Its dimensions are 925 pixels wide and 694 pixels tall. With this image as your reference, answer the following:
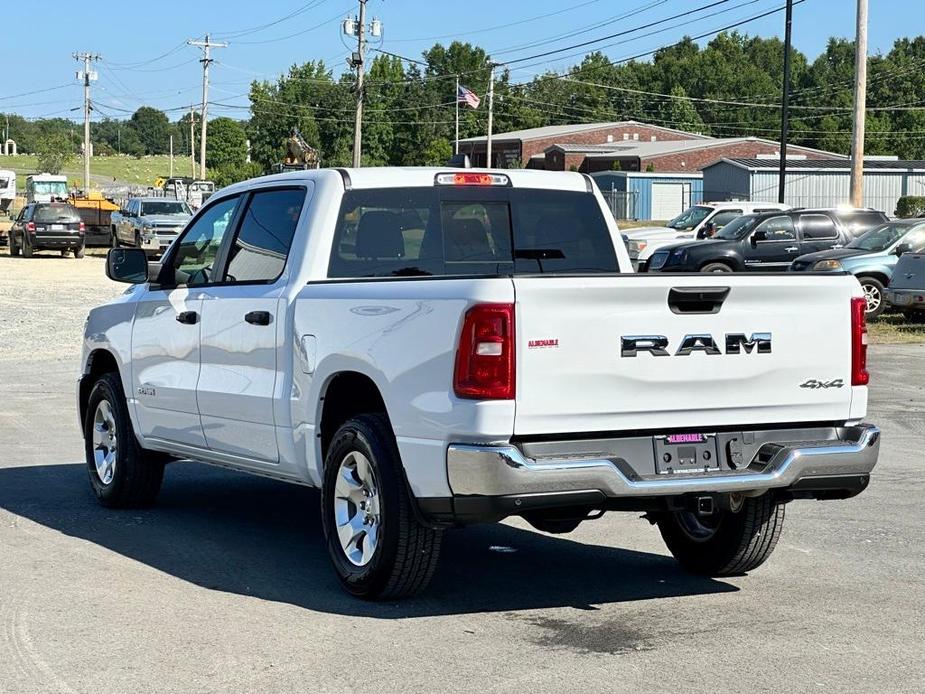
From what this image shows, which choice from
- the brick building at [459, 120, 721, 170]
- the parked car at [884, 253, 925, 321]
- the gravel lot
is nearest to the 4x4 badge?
the gravel lot

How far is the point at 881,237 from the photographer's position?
25.9 m

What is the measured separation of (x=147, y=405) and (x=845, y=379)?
13.9ft

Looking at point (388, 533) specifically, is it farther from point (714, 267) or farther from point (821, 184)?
point (821, 184)

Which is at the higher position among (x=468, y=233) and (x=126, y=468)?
(x=468, y=233)

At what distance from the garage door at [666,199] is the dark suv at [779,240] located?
58.5 m

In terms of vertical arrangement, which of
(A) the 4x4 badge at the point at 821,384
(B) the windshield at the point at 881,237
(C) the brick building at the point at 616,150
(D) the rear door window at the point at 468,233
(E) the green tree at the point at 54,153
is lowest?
(A) the 4x4 badge at the point at 821,384

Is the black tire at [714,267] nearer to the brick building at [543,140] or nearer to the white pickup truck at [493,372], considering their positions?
the white pickup truck at [493,372]

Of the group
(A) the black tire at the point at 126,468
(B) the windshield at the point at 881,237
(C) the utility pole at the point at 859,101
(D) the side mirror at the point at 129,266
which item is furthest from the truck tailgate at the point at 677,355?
(C) the utility pole at the point at 859,101

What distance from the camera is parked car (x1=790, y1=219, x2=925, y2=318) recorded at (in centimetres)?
2522

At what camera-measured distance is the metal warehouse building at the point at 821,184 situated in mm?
79938

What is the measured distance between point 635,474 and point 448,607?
45.8 inches

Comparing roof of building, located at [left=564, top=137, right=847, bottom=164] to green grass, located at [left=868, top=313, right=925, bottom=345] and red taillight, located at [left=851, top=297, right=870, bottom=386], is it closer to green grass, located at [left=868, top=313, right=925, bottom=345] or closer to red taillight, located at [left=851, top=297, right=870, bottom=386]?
green grass, located at [left=868, top=313, right=925, bottom=345]

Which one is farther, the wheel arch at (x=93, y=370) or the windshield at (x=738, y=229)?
the windshield at (x=738, y=229)

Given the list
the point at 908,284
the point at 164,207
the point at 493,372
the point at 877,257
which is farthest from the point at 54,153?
the point at 493,372
